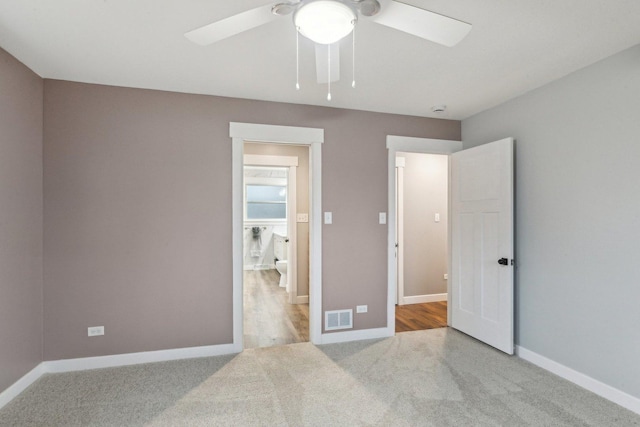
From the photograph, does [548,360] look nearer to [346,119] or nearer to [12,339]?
[346,119]

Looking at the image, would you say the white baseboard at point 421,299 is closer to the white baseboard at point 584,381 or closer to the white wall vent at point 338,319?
the white wall vent at point 338,319

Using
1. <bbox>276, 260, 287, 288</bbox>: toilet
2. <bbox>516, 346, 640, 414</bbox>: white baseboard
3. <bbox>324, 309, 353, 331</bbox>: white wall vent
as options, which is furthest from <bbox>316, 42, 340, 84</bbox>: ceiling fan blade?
<bbox>276, 260, 287, 288</bbox>: toilet

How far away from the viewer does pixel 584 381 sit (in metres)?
2.52

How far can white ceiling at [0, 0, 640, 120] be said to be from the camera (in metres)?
1.83

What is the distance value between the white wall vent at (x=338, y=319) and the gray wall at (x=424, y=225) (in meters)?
1.69

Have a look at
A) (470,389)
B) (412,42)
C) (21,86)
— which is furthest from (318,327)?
(21,86)

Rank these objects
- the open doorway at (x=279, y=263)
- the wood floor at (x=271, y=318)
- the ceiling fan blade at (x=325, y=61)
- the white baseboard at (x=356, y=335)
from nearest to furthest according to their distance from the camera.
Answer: the ceiling fan blade at (x=325, y=61) < the white baseboard at (x=356, y=335) < the wood floor at (x=271, y=318) < the open doorway at (x=279, y=263)

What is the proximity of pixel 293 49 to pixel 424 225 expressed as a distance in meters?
3.44

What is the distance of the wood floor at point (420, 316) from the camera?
393 centimetres

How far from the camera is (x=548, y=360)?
282 cm

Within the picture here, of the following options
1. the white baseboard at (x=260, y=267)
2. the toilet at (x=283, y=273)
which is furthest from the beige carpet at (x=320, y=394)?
the white baseboard at (x=260, y=267)

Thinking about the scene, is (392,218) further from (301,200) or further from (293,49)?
(293,49)

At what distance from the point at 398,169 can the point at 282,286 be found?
2875 mm

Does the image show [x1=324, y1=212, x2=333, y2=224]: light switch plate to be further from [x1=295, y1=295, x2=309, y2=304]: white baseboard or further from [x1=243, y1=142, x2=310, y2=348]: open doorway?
[x1=295, y1=295, x2=309, y2=304]: white baseboard
